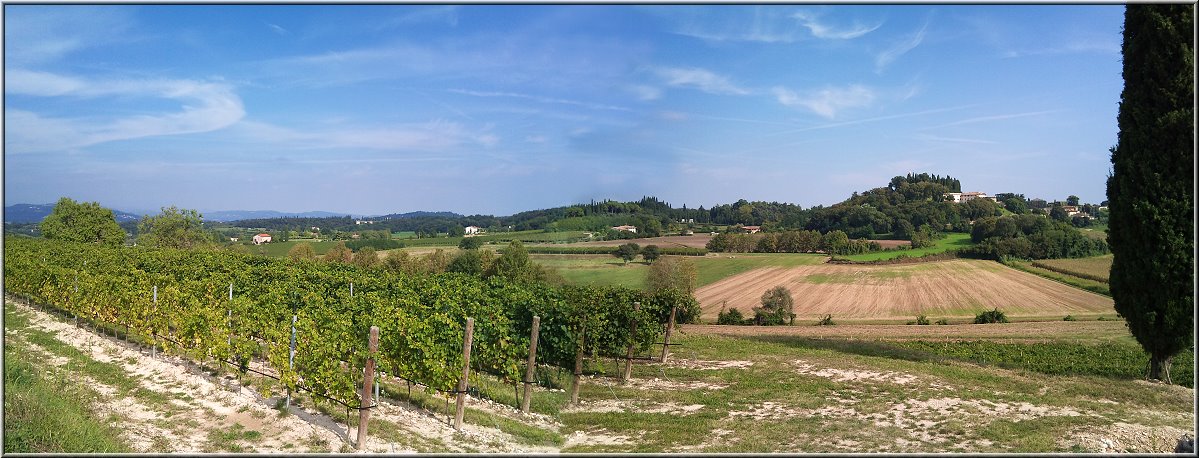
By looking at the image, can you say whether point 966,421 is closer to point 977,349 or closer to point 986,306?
point 977,349

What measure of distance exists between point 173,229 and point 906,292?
70169mm

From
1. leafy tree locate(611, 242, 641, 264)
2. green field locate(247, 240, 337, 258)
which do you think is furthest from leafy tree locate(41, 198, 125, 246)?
leafy tree locate(611, 242, 641, 264)

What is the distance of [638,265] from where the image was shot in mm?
66750

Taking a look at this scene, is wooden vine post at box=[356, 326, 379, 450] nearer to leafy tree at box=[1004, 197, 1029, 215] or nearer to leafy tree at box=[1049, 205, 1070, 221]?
leafy tree at box=[1049, 205, 1070, 221]

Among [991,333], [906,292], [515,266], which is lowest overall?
[991,333]

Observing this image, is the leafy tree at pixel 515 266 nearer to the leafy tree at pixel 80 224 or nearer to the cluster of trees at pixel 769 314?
the cluster of trees at pixel 769 314

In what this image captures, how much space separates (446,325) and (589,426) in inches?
131

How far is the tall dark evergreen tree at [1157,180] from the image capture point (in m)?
13.8

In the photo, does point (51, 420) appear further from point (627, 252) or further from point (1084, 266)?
point (1084, 266)

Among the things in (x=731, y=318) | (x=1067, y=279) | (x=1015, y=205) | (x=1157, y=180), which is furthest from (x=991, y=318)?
(x=1015, y=205)

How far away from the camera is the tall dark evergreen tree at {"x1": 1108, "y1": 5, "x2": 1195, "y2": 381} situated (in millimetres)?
13750

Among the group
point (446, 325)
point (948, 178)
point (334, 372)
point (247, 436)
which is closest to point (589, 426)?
point (446, 325)

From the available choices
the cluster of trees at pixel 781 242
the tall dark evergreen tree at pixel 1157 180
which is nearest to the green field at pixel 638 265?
the cluster of trees at pixel 781 242

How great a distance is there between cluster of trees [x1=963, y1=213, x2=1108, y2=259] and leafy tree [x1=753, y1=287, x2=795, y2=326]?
1569 inches
